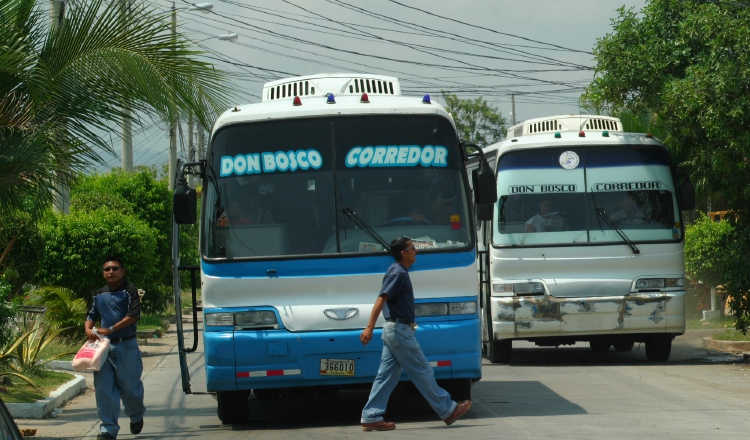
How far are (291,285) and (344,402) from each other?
8.80 ft

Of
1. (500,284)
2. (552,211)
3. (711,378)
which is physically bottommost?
(711,378)

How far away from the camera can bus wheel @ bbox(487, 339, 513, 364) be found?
1502 cm

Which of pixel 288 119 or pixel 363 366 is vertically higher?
pixel 288 119

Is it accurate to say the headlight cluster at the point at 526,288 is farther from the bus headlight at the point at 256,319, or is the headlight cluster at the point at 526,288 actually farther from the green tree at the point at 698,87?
the bus headlight at the point at 256,319

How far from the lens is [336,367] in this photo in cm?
938

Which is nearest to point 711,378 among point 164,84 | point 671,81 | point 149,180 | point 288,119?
point 671,81

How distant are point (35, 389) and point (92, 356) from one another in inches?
122

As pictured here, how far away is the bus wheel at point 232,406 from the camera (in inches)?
391

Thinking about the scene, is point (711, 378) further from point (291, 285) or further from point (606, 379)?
point (291, 285)

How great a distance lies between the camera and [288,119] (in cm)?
988

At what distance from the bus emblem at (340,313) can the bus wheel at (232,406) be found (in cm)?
117

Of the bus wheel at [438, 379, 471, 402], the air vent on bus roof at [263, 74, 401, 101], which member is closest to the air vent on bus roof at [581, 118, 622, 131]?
the air vent on bus roof at [263, 74, 401, 101]

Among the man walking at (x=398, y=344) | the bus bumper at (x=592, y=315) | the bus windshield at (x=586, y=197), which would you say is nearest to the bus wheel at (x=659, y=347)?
the bus bumper at (x=592, y=315)

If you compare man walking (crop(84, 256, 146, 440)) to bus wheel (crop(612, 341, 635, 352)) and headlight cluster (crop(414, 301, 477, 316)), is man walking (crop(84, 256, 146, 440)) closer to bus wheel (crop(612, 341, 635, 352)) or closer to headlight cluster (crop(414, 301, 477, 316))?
headlight cluster (crop(414, 301, 477, 316))
